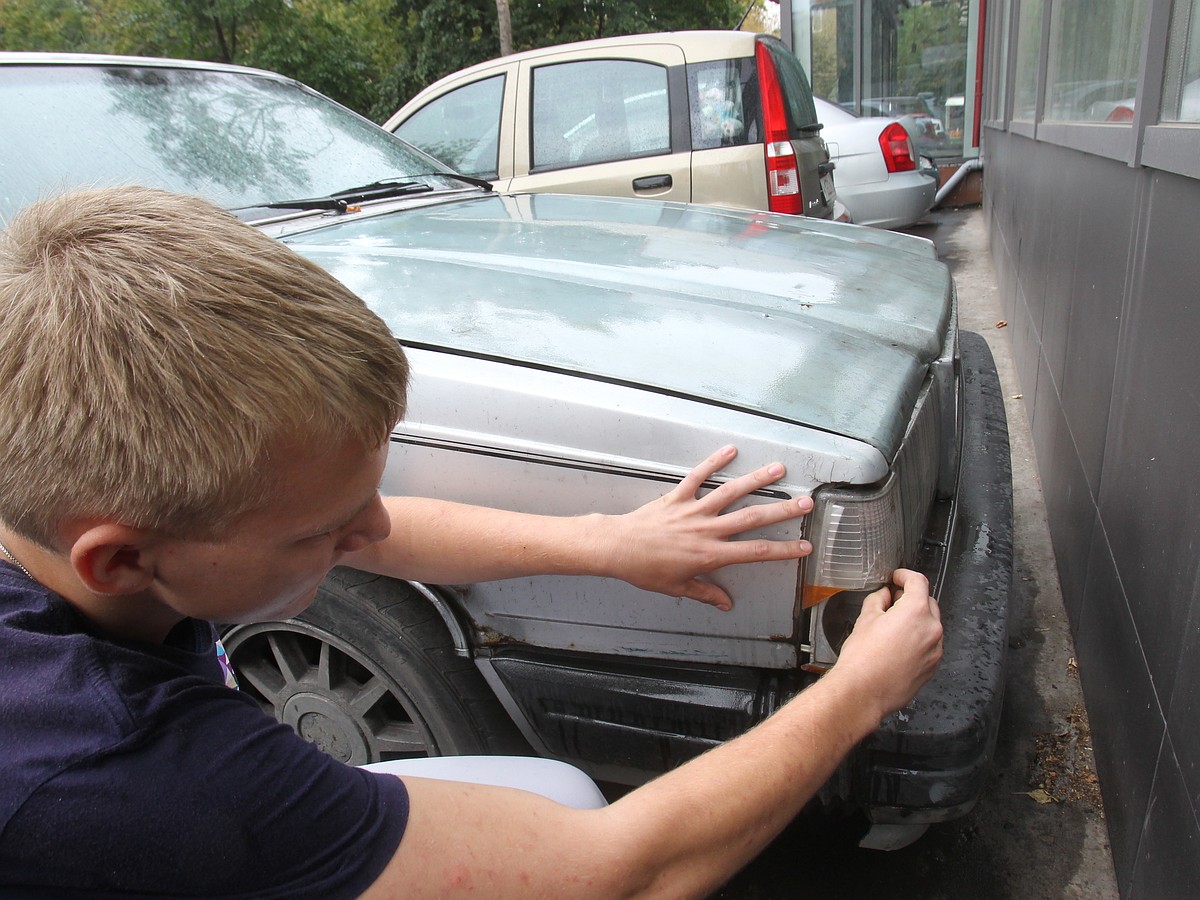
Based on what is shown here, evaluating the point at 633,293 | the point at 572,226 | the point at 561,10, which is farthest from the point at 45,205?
the point at 561,10

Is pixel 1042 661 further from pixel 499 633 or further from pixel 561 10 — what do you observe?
pixel 561 10

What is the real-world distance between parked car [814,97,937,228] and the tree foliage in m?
9.87

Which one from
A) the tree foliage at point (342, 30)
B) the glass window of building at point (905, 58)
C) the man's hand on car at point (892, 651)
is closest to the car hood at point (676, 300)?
the man's hand on car at point (892, 651)

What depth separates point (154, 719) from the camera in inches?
32.6

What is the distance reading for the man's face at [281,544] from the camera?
88 cm

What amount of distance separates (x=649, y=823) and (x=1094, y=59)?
3.65 metres

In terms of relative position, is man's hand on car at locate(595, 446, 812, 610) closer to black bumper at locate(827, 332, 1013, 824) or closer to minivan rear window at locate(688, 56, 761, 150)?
black bumper at locate(827, 332, 1013, 824)

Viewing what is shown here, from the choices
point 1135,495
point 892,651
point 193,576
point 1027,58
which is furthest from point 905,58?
point 193,576

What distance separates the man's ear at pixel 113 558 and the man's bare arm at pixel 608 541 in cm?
72

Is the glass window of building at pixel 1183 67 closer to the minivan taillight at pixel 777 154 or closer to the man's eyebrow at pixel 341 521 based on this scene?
the man's eyebrow at pixel 341 521

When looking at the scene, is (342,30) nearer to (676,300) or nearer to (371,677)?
(676,300)

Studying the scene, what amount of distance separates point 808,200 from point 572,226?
265cm

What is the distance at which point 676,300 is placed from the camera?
1.91 metres

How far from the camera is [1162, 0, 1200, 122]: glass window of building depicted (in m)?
1.95
